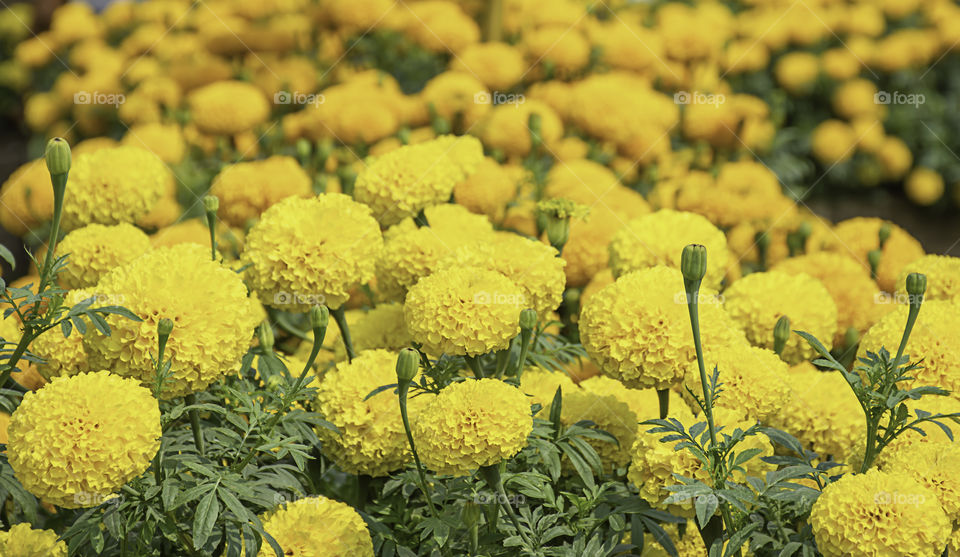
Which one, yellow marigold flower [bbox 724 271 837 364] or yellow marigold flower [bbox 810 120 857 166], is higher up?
yellow marigold flower [bbox 810 120 857 166]

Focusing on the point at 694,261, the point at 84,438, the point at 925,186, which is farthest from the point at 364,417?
the point at 925,186

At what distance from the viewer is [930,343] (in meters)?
1.68

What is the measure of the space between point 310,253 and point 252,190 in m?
0.96

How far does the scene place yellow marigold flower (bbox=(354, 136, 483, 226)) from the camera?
191cm

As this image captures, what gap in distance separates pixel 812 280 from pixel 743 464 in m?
0.68

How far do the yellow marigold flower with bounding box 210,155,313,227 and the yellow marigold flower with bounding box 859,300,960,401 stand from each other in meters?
1.49

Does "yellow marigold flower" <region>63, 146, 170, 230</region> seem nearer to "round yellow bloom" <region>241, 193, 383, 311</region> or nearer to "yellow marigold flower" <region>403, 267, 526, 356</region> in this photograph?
"round yellow bloom" <region>241, 193, 383, 311</region>

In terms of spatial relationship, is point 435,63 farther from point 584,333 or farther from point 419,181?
point 584,333

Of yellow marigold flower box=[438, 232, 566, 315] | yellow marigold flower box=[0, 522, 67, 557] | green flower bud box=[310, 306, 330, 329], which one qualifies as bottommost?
yellow marigold flower box=[0, 522, 67, 557]

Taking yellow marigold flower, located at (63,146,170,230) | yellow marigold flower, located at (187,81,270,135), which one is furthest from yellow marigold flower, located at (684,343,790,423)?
yellow marigold flower, located at (187,81,270,135)

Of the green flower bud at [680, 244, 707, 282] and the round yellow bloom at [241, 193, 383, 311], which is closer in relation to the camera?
the green flower bud at [680, 244, 707, 282]

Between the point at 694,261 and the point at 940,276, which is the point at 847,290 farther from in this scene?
the point at 694,261

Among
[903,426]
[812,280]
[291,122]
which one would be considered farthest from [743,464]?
[291,122]

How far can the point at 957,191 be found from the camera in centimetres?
482
